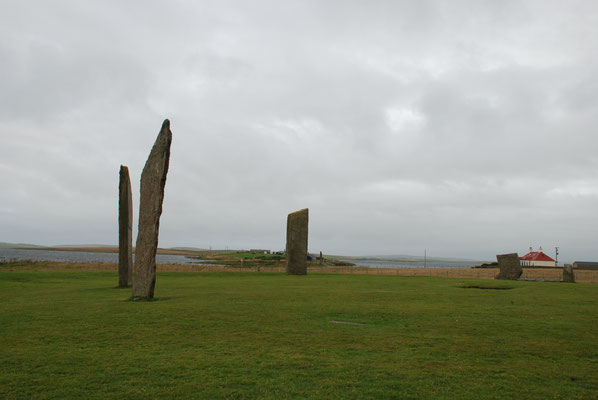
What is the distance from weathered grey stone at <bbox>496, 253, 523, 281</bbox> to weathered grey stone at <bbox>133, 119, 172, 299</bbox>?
71.2 ft

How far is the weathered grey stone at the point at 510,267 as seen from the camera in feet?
84.2

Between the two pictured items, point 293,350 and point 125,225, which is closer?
point 293,350

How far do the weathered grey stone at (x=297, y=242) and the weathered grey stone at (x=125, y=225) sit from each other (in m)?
12.8

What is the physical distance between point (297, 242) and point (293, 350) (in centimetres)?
2175

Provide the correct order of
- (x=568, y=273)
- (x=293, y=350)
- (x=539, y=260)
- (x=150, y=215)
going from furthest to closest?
(x=539, y=260), (x=568, y=273), (x=150, y=215), (x=293, y=350)

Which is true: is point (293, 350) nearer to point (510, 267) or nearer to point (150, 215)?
point (150, 215)

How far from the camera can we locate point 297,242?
2855 centimetres

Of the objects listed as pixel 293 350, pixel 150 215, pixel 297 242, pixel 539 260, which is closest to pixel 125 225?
pixel 150 215

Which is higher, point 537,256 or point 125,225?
point 125,225

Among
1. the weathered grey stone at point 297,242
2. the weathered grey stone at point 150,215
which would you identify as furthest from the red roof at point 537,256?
the weathered grey stone at point 150,215

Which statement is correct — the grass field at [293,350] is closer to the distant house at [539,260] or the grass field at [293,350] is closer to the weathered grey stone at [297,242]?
the weathered grey stone at [297,242]

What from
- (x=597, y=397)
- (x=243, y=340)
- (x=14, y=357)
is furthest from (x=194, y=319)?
(x=597, y=397)

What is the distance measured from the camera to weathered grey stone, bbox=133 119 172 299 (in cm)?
1286

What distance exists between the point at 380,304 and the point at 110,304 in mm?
7983
